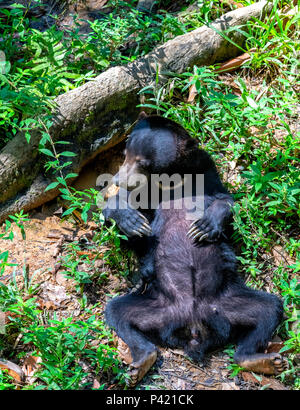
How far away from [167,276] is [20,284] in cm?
122

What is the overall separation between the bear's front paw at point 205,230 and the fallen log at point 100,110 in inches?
56.1

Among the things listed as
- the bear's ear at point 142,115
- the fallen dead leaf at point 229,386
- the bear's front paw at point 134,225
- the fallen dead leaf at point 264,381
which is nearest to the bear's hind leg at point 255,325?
the fallen dead leaf at point 264,381

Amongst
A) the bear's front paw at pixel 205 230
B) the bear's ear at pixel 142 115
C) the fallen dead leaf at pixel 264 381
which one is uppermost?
the bear's ear at pixel 142 115

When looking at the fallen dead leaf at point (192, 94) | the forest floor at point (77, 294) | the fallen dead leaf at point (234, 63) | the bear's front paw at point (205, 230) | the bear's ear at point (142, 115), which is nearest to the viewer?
the forest floor at point (77, 294)

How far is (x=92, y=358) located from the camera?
3.68 metres

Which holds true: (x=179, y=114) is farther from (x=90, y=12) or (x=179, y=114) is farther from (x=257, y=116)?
(x=90, y=12)

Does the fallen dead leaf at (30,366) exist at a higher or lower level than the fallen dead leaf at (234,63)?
lower

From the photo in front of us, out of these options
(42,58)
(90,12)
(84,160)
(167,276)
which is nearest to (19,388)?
(167,276)

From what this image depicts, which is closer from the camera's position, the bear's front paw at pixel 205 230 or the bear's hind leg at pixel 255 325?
the bear's hind leg at pixel 255 325

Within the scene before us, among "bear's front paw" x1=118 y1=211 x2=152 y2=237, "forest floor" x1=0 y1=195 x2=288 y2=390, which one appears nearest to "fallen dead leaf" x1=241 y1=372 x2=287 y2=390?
"forest floor" x1=0 y1=195 x2=288 y2=390

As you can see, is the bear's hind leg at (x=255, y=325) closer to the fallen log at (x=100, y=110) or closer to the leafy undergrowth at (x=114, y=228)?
the leafy undergrowth at (x=114, y=228)

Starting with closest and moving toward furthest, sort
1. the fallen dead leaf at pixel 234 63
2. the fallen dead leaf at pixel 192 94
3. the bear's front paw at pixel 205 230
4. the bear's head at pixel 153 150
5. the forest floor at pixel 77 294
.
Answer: the forest floor at pixel 77 294 → the bear's front paw at pixel 205 230 → the bear's head at pixel 153 150 → the fallen dead leaf at pixel 192 94 → the fallen dead leaf at pixel 234 63

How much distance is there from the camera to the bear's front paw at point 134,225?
4.36 m

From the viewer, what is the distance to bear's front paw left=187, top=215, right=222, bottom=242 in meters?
4.33
